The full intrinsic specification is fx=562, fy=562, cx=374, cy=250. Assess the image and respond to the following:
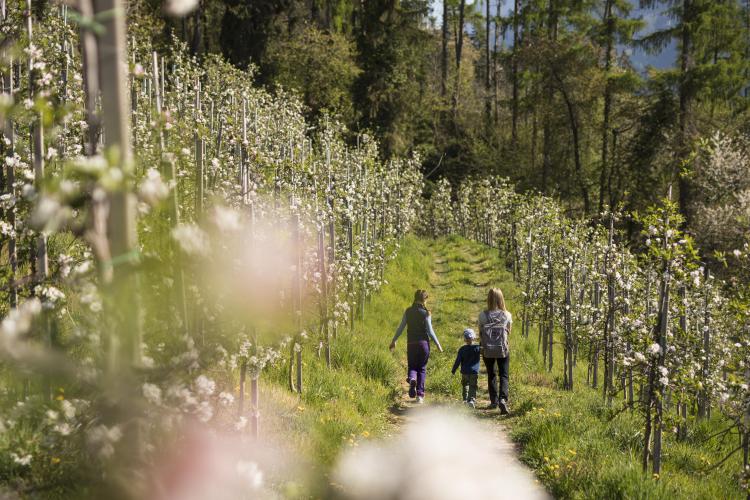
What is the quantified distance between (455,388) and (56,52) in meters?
7.49

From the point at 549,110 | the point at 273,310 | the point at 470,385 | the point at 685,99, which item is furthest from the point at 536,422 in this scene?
the point at 549,110

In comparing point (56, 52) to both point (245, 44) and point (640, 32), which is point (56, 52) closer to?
point (245, 44)

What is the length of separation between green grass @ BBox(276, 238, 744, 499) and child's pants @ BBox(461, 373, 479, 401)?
25cm

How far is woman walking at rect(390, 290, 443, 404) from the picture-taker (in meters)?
8.33

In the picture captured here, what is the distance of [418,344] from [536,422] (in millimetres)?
2040

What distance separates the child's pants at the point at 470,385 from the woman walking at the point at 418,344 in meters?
0.60

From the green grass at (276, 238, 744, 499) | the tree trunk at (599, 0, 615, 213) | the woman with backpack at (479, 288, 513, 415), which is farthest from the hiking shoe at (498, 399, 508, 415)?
the tree trunk at (599, 0, 615, 213)

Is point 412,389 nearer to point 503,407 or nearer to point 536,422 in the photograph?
point 503,407

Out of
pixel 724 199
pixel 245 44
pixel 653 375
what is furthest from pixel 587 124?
pixel 653 375

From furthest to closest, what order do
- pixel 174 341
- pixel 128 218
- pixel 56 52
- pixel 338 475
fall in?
pixel 56 52 < pixel 338 475 < pixel 174 341 < pixel 128 218

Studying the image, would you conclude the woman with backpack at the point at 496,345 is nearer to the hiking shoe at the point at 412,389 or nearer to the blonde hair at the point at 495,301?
the blonde hair at the point at 495,301

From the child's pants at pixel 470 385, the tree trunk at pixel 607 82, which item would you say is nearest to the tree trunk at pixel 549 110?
the tree trunk at pixel 607 82

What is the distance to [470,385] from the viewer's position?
8141 mm

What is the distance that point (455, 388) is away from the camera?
9023 mm
